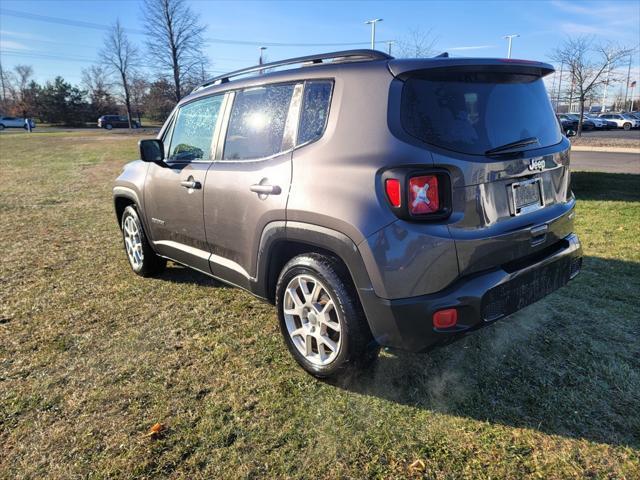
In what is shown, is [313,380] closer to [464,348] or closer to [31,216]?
[464,348]

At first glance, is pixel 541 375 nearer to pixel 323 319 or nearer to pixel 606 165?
pixel 323 319

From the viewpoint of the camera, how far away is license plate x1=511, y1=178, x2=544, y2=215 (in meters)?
2.57

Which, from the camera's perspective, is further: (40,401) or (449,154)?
(40,401)

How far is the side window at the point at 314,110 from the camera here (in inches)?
109

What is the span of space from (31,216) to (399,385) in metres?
7.62

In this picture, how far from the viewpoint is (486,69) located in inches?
101

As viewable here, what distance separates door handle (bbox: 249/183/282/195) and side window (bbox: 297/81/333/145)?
310 mm

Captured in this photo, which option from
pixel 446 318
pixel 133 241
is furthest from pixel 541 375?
pixel 133 241

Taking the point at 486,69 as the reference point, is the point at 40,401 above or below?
below

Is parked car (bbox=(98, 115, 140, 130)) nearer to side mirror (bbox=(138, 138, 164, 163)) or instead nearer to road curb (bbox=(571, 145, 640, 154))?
road curb (bbox=(571, 145, 640, 154))

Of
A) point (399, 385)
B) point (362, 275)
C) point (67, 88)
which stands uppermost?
point (67, 88)

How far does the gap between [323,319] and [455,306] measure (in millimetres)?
808

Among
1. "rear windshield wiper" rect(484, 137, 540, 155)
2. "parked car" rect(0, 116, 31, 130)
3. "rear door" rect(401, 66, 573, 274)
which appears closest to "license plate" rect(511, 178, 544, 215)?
"rear door" rect(401, 66, 573, 274)

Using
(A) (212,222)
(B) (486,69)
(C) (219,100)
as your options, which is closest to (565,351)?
(B) (486,69)
